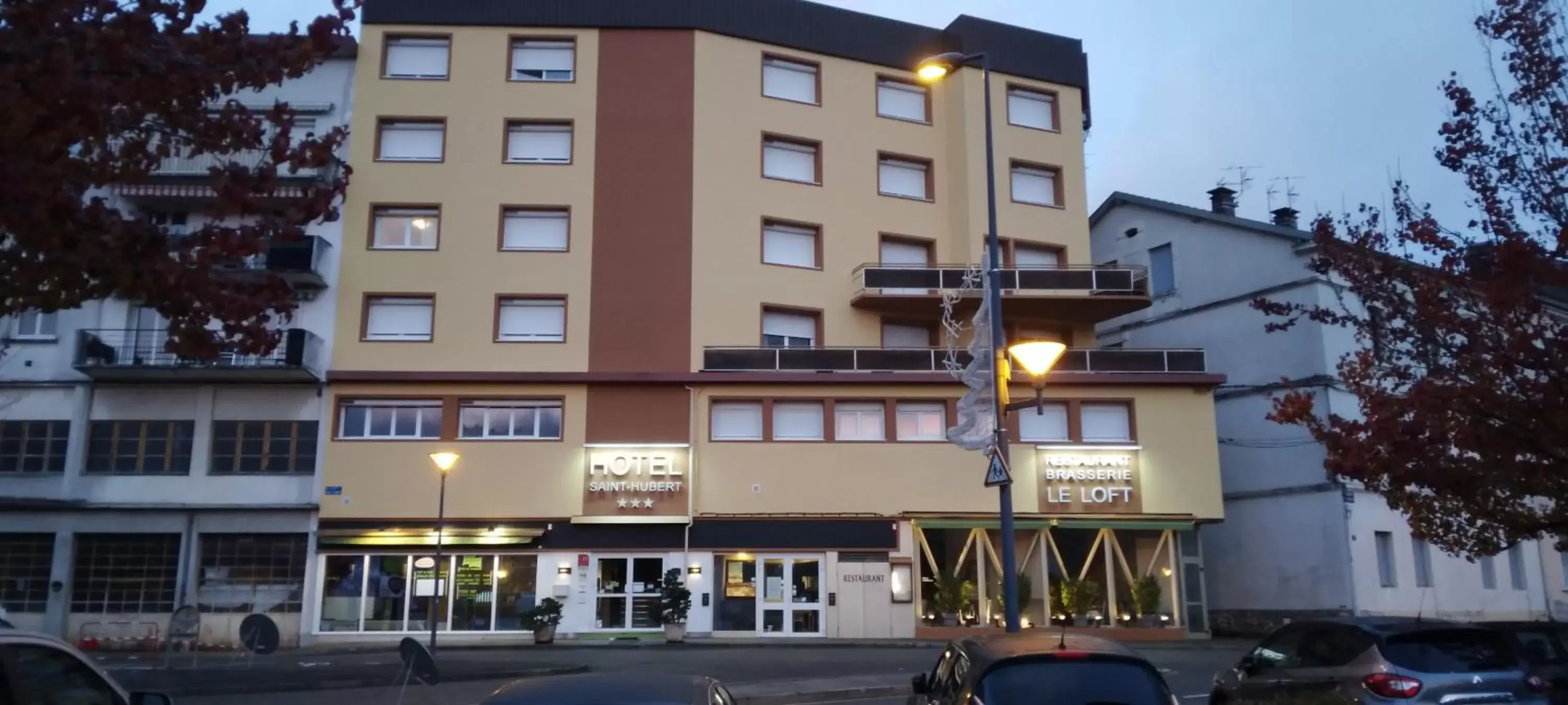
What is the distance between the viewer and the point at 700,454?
31078 mm

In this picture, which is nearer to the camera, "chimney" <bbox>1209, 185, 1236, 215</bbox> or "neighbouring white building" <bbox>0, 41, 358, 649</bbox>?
"neighbouring white building" <bbox>0, 41, 358, 649</bbox>

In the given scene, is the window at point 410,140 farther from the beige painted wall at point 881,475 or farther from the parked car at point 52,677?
the parked car at point 52,677

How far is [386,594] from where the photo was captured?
30.4m

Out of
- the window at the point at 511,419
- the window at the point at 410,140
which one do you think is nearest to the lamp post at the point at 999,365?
the window at the point at 511,419

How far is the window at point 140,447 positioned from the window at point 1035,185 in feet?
77.8

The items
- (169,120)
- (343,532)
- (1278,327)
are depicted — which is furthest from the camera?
(343,532)

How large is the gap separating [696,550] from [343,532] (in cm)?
890

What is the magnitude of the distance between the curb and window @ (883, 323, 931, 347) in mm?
15977

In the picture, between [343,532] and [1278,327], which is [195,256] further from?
[343,532]

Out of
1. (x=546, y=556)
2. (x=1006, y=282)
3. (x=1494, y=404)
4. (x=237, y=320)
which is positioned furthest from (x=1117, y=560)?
(x=237, y=320)

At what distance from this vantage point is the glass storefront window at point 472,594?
30.5m

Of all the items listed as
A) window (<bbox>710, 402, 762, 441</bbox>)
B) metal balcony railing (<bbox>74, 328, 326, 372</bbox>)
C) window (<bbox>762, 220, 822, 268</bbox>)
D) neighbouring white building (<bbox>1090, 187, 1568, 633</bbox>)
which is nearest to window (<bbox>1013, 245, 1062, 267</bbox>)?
neighbouring white building (<bbox>1090, 187, 1568, 633</bbox>)

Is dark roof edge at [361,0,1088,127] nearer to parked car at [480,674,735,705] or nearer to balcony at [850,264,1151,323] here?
balcony at [850,264,1151,323]

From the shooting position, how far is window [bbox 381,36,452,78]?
3366 cm
